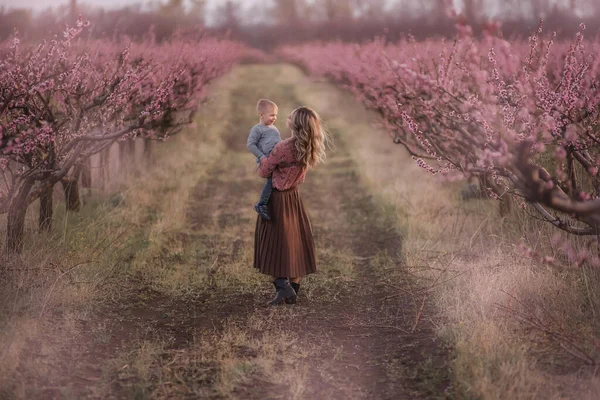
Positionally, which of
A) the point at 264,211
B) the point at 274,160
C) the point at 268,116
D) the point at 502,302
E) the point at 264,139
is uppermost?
the point at 268,116

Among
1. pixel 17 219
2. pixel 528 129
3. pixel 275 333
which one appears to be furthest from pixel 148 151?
pixel 528 129

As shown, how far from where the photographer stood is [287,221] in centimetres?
572

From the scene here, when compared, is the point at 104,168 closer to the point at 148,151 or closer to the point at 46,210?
the point at 148,151

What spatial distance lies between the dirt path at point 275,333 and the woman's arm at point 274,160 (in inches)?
43.6

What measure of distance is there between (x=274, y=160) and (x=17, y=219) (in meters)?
2.22

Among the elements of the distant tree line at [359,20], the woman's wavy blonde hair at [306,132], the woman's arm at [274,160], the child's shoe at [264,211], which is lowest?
the child's shoe at [264,211]

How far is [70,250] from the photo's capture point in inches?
240

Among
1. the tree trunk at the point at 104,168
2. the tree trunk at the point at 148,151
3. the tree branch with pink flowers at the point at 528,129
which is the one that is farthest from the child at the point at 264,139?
the tree trunk at the point at 148,151

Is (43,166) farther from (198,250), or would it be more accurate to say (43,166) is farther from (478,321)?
(478,321)

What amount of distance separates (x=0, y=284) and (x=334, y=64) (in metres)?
18.8

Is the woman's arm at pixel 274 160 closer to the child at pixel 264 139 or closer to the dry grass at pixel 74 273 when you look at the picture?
the child at pixel 264 139

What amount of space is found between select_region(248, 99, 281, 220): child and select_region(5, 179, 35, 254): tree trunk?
194cm

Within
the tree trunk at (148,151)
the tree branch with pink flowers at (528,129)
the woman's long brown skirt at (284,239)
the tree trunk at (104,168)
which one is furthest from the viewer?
the tree trunk at (148,151)

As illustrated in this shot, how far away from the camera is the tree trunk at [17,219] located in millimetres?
5770
